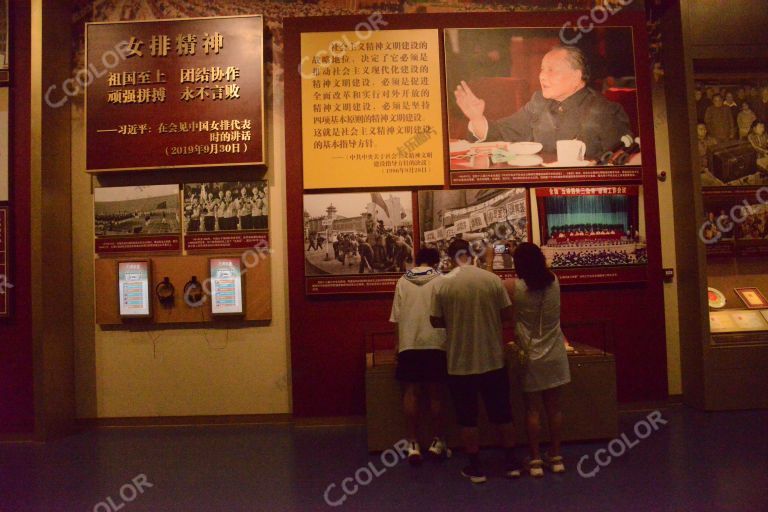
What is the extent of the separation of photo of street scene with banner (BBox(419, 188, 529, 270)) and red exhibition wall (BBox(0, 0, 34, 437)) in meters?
3.81

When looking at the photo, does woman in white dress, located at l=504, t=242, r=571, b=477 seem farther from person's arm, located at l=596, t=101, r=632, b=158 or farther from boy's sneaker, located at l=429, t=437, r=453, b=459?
person's arm, located at l=596, t=101, r=632, b=158

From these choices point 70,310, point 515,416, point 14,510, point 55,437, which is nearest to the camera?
point 14,510

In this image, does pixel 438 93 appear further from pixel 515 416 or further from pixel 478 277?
pixel 515 416

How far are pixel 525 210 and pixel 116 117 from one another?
13.6 ft

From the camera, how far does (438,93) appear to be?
4.94 m

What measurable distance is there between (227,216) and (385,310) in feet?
5.97

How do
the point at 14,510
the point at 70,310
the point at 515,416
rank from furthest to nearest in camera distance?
the point at 70,310 → the point at 515,416 → the point at 14,510

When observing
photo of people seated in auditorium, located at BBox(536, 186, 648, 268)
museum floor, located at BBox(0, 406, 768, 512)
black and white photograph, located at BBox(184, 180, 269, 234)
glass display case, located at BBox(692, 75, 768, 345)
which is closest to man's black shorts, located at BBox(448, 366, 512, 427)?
museum floor, located at BBox(0, 406, 768, 512)

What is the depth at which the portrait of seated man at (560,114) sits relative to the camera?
493 cm

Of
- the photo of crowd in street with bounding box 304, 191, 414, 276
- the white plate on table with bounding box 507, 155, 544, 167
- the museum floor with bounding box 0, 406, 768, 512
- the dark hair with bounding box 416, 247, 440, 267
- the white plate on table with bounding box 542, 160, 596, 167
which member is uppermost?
the white plate on table with bounding box 507, 155, 544, 167

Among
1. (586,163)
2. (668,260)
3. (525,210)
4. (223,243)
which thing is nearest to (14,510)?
(223,243)

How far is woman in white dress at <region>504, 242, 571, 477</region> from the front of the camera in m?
3.40

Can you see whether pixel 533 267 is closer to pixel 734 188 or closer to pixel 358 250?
pixel 358 250

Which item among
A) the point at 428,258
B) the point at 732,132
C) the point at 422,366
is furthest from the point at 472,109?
the point at 732,132
